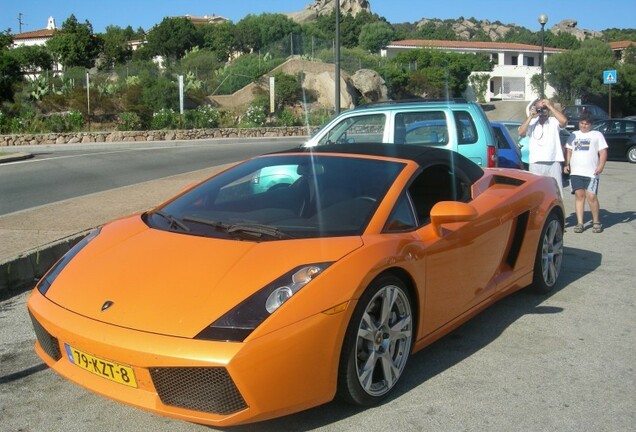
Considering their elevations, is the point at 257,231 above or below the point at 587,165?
below

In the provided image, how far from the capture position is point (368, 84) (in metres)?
41.7

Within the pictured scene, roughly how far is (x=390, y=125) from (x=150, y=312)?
611 cm

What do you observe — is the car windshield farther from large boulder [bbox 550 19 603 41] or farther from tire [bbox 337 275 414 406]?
large boulder [bbox 550 19 603 41]

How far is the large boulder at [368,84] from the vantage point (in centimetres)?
4162

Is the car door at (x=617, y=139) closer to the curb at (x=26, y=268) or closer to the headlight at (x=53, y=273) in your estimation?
the curb at (x=26, y=268)

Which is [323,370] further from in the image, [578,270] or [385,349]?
[578,270]

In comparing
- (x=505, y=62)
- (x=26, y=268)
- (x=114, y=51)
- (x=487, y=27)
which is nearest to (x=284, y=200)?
(x=26, y=268)

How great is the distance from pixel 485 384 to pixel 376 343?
80 cm

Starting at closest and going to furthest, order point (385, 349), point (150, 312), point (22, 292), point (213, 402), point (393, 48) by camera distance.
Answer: point (213, 402), point (150, 312), point (385, 349), point (22, 292), point (393, 48)

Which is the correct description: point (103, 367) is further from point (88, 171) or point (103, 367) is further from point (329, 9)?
point (329, 9)

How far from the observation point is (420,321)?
3.79 m

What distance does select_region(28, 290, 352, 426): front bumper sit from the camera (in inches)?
112

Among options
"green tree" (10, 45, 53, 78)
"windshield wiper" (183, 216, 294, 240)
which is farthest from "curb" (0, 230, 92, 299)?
"green tree" (10, 45, 53, 78)

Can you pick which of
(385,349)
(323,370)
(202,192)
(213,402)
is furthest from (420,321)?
(202,192)
